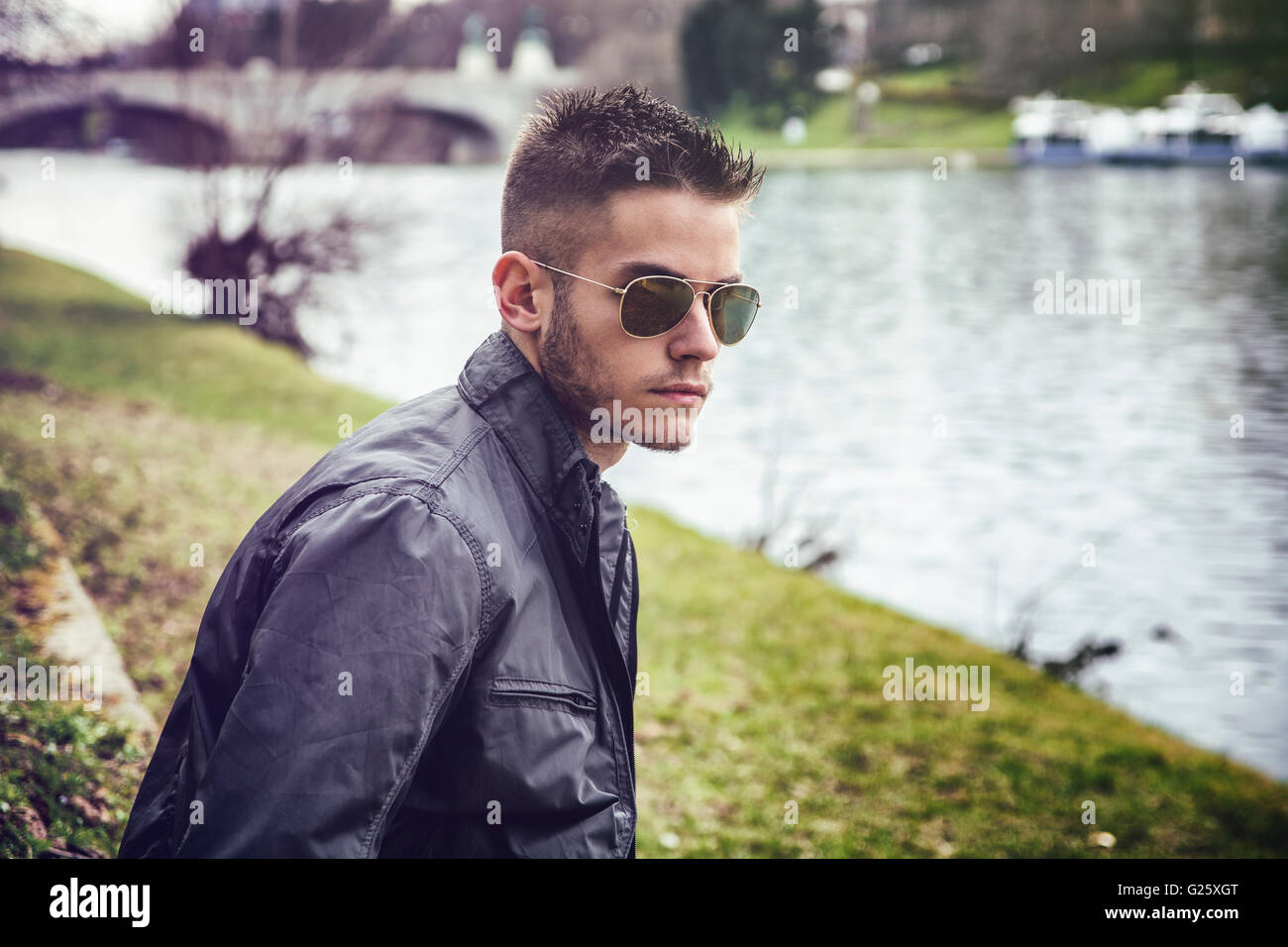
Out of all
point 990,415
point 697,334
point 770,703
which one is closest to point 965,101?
point 990,415

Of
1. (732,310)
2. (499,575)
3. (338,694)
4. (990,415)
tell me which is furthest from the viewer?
(990,415)

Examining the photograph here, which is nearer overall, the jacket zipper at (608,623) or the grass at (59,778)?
the jacket zipper at (608,623)

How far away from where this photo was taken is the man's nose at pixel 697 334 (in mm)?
2113

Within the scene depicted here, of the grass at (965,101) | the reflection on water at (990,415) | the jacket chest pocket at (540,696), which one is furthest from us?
the grass at (965,101)

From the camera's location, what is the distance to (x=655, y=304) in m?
2.06

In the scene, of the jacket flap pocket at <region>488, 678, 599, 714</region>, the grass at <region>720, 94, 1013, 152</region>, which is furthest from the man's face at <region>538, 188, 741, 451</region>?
the grass at <region>720, 94, 1013, 152</region>

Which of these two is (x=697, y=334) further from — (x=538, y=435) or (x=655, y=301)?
(x=538, y=435)

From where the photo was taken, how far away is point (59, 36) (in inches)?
342

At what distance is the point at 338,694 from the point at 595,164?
1029 millimetres

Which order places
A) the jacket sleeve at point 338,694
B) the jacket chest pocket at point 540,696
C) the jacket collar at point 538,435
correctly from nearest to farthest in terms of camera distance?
1. the jacket sleeve at point 338,694
2. the jacket chest pocket at point 540,696
3. the jacket collar at point 538,435

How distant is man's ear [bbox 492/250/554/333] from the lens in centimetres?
209

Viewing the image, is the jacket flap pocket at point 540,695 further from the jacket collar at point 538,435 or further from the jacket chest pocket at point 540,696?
the jacket collar at point 538,435

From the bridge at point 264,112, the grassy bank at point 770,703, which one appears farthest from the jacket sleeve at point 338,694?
the bridge at point 264,112
